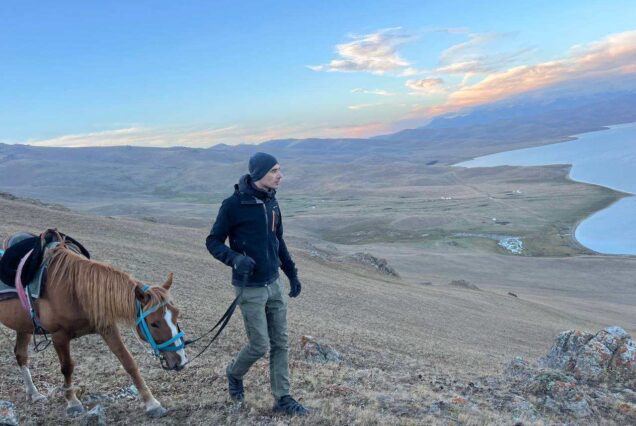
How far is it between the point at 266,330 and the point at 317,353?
15.5 ft

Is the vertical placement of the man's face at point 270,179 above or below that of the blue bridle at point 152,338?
above

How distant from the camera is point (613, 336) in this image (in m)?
10.9

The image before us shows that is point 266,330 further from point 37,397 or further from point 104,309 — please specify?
point 37,397

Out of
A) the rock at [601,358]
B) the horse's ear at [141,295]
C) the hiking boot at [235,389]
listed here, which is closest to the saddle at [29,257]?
the horse's ear at [141,295]

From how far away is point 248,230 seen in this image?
518cm

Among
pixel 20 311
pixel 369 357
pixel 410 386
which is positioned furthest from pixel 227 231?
pixel 369 357

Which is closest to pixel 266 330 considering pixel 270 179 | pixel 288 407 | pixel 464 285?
pixel 288 407

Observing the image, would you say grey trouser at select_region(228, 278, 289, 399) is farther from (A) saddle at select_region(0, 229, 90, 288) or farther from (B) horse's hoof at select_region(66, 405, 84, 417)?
(A) saddle at select_region(0, 229, 90, 288)

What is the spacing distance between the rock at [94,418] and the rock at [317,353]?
4772 millimetres

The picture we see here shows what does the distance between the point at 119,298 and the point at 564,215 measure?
90.1 meters

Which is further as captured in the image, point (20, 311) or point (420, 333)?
point (420, 333)

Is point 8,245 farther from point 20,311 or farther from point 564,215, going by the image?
point 564,215

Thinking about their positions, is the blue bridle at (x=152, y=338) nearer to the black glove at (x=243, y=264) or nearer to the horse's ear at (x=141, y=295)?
the horse's ear at (x=141, y=295)

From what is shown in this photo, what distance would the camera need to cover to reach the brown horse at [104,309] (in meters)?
4.91
